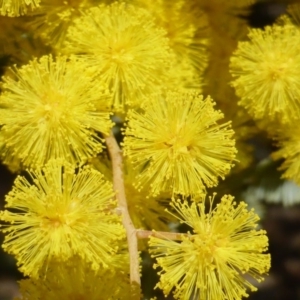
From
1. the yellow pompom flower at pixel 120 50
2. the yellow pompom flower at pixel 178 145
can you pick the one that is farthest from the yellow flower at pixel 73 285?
the yellow pompom flower at pixel 120 50

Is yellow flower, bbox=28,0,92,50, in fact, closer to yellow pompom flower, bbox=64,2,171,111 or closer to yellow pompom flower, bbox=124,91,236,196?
yellow pompom flower, bbox=64,2,171,111

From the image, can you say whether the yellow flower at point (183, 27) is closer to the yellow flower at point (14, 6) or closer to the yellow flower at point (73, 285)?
the yellow flower at point (14, 6)

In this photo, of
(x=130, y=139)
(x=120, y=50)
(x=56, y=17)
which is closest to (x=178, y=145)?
(x=130, y=139)

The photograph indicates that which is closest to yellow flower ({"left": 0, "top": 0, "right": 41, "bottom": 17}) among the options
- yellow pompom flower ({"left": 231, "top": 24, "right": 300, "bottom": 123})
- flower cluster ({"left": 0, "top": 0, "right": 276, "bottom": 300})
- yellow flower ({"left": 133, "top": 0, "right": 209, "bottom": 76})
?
flower cluster ({"left": 0, "top": 0, "right": 276, "bottom": 300})

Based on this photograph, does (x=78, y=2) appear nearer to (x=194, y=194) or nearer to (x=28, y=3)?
(x=28, y=3)

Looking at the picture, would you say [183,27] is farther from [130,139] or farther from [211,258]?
[211,258]

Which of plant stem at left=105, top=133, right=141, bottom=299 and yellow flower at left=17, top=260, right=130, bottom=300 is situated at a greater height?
plant stem at left=105, top=133, right=141, bottom=299
